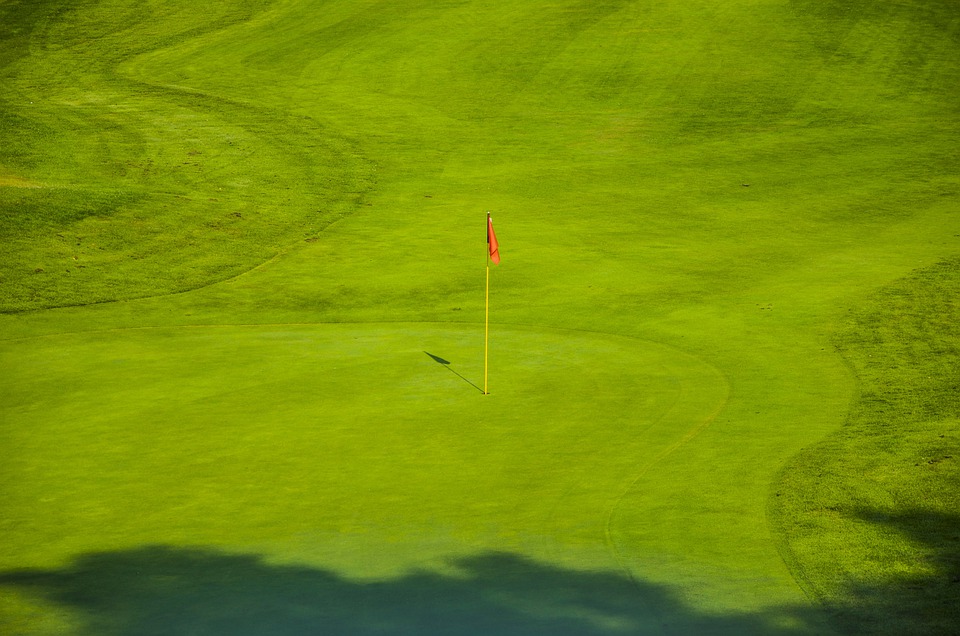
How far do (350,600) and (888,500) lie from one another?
4.56 m

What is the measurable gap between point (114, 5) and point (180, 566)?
3660cm

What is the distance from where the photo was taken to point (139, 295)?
60.1 feet

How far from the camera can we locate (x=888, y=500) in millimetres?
8695

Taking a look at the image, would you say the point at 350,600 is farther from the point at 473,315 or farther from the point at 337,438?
the point at 473,315

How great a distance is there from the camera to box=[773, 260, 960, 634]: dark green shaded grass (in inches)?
276

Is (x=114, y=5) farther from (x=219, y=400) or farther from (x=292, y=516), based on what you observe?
(x=292, y=516)

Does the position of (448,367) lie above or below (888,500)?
below

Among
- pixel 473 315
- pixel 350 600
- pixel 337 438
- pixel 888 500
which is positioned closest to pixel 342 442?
pixel 337 438

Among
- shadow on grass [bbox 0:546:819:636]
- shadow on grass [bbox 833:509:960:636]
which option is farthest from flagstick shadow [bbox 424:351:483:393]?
shadow on grass [bbox 833:509:960:636]

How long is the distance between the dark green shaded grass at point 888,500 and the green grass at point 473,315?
41 mm

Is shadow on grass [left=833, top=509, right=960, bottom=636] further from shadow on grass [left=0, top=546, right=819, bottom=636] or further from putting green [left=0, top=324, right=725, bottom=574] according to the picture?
putting green [left=0, top=324, right=725, bottom=574]

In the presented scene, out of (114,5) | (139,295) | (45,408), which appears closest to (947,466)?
(45,408)

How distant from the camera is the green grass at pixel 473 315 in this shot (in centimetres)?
763

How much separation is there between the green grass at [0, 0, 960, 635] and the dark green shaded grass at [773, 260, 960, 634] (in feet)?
0.14
